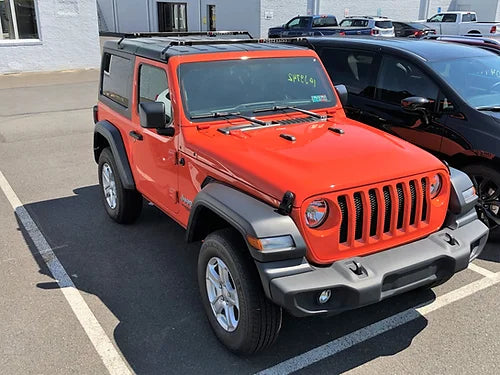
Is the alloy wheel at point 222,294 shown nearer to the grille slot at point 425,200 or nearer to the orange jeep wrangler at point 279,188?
the orange jeep wrangler at point 279,188

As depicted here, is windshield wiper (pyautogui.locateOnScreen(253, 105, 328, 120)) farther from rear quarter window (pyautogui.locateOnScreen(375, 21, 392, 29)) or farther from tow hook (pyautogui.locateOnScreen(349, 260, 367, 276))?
rear quarter window (pyautogui.locateOnScreen(375, 21, 392, 29))

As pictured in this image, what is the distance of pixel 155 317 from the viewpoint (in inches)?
147

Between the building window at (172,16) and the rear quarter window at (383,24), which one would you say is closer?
the rear quarter window at (383,24)

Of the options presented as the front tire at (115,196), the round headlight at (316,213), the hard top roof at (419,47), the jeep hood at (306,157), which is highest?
the hard top roof at (419,47)

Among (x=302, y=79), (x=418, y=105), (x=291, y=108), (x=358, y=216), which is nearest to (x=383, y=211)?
(x=358, y=216)

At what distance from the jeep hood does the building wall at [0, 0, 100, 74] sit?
1487 centimetres

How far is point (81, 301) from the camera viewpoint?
3924mm

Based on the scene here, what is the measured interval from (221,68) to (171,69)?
16.4 inches

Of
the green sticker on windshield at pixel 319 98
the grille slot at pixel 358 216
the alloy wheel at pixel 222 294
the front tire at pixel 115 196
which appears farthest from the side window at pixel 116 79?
A: the grille slot at pixel 358 216

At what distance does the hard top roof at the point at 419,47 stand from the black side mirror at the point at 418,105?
0.59 metres

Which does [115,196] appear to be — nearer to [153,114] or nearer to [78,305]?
[78,305]

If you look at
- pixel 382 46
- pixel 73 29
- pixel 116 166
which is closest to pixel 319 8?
pixel 73 29

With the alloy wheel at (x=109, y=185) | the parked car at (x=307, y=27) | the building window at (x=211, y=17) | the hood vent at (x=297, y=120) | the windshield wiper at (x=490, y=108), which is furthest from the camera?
the building window at (x=211, y=17)

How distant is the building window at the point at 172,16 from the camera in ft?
104
